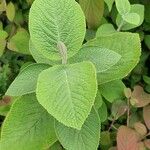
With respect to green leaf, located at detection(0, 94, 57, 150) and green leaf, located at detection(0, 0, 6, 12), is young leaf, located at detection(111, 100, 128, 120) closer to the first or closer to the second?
green leaf, located at detection(0, 94, 57, 150)

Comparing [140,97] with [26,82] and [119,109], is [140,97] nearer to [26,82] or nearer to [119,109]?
[119,109]

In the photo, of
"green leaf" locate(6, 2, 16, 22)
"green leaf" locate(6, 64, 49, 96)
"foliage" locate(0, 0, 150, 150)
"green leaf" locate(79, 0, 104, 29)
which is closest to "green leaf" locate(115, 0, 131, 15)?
"foliage" locate(0, 0, 150, 150)

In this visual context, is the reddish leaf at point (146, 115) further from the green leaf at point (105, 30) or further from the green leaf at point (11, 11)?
the green leaf at point (11, 11)

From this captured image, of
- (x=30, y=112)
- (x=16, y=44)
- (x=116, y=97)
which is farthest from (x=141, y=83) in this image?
(x=30, y=112)

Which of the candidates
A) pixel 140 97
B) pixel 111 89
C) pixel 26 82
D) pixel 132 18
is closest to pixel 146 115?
pixel 140 97

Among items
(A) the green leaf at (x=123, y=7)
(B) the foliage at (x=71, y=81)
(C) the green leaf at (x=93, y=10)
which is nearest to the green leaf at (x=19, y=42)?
(B) the foliage at (x=71, y=81)

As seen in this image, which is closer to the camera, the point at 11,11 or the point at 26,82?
the point at 26,82
